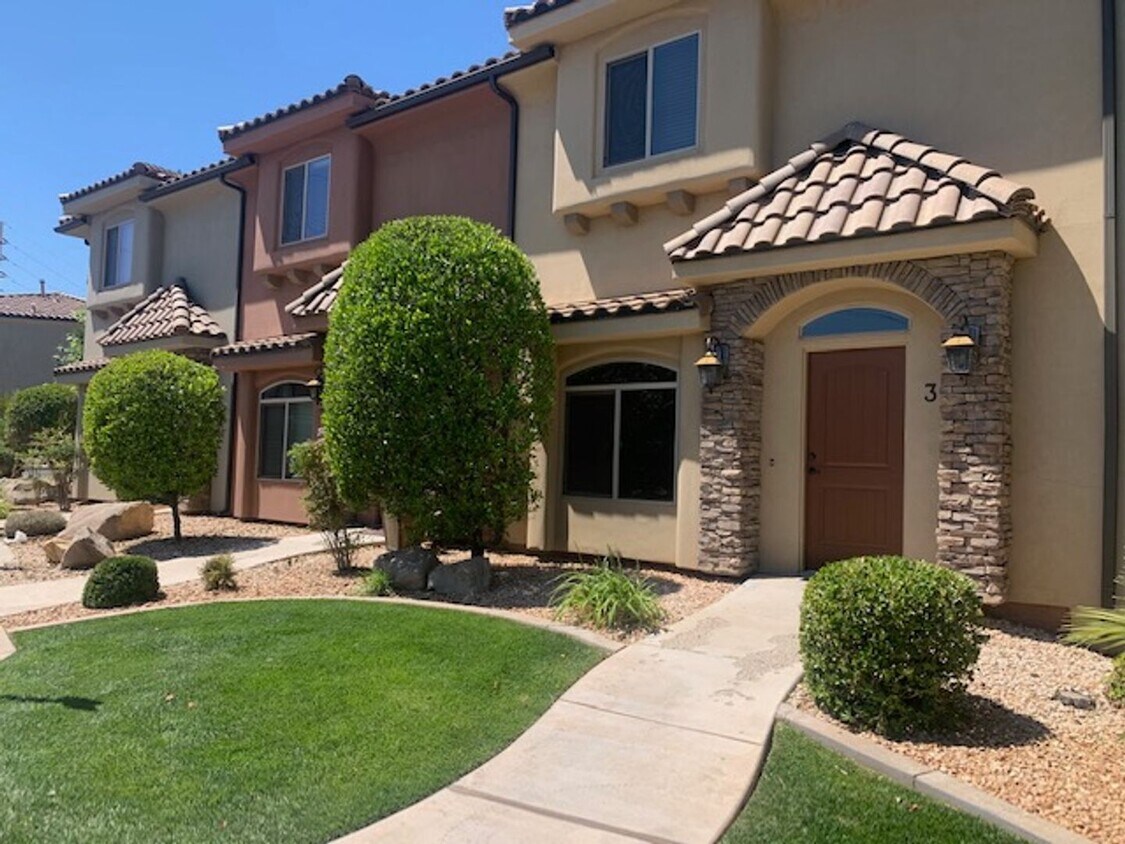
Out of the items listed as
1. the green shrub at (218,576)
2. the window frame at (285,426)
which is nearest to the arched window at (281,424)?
the window frame at (285,426)

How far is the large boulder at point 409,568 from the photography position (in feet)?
30.8

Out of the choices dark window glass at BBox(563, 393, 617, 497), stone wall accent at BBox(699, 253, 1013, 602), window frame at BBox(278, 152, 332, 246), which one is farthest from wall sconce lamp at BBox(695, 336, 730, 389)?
window frame at BBox(278, 152, 332, 246)

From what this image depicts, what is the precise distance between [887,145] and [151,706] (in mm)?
8847

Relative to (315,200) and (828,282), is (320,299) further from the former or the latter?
(828,282)

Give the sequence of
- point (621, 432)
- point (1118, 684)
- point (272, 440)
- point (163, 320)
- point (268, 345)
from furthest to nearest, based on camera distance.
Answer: point (163, 320) < point (272, 440) < point (268, 345) < point (621, 432) < point (1118, 684)

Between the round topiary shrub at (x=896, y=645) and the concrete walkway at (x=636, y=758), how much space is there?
59cm

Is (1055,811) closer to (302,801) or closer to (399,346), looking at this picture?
(302,801)

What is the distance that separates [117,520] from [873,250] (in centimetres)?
1305

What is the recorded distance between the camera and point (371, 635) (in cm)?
715

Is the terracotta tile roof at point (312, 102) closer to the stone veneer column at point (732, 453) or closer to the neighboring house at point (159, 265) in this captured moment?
the neighboring house at point (159, 265)

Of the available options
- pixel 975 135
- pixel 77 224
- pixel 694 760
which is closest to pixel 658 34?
pixel 975 135

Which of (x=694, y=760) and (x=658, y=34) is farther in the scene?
(x=658, y=34)

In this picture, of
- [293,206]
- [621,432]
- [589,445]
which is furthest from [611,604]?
[293,206]

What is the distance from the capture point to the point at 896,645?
4.98 m
